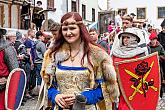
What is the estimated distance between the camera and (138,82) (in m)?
5.93

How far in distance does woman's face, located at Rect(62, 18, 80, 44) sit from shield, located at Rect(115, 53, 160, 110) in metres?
2.25

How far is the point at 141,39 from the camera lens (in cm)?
662

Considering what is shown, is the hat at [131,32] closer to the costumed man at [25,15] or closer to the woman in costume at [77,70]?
the woman in costume at [77,70]

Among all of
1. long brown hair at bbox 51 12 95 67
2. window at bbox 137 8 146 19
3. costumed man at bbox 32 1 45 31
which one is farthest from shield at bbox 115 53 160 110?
window at bbox 137 8 146 19

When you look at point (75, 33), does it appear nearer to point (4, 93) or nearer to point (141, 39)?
point (4, 93)

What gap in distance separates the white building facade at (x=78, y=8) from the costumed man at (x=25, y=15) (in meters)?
3.66

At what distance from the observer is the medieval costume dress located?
358 cm

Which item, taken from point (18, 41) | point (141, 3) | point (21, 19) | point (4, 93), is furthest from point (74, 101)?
point (141, 3)

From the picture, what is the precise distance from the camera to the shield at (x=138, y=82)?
5897 millimetres

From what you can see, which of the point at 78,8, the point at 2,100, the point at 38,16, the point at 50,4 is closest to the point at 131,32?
the point at 2,100

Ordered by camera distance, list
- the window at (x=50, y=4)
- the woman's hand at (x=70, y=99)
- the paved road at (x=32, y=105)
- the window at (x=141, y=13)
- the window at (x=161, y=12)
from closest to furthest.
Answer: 1. the woman's hand at (x=70, y=99)
2. the paved road at (x=32, y=105)
3. the window at (x=50, y=4)
4. the window at (x=161, y=12)
5. the window at (x=141, y=13)

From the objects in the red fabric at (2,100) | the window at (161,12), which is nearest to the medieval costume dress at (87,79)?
the red fabric at (2,100)

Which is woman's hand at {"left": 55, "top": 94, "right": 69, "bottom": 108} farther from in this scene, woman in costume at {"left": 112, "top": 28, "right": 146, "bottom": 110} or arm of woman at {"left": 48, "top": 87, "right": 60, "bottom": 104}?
woman in costume at {"left": 112, "top": 28, "right": 146, "bottom": 110}

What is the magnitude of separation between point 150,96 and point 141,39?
3.18 feet
